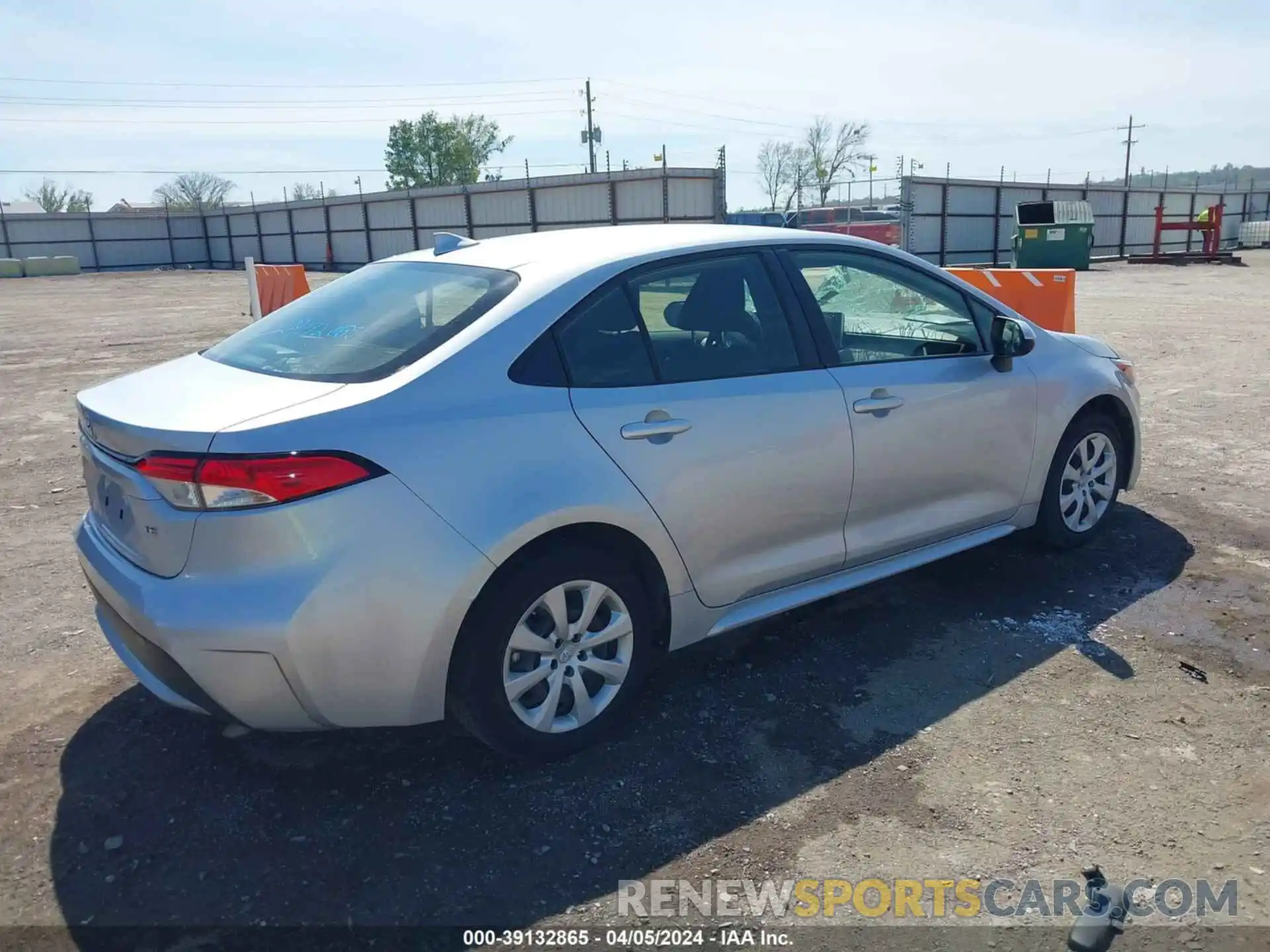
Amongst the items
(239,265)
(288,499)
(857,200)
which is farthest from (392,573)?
(239,265)

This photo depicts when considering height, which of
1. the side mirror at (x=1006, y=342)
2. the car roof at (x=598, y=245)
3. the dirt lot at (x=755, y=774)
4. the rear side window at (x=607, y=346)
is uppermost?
the car roof at (x=598, y=245)

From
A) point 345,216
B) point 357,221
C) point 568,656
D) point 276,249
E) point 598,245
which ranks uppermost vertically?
point 345,216

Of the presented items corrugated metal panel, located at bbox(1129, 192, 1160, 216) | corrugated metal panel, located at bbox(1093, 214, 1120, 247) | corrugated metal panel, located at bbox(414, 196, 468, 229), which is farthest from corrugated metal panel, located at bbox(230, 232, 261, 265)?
corrugated metal panel, located at bbox(1129, 192, 1160, 216)

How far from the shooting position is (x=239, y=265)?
161ft

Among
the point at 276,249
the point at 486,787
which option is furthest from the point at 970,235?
the point at 486,787

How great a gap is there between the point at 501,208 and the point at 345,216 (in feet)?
33.1

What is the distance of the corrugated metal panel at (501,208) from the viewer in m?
35.8

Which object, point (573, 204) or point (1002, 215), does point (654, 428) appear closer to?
point (573, 204)

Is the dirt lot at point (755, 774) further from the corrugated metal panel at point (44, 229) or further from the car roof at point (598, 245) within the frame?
the corrugated metal panel at point (44, 229)

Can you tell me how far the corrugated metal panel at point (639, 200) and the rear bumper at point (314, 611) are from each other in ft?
96.3

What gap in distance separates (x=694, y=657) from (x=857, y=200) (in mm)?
39260

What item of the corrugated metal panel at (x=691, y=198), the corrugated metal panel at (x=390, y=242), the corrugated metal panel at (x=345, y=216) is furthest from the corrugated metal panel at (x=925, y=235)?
the corrugated metal panel at (x=345, y=216)

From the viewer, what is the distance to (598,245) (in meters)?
3.60

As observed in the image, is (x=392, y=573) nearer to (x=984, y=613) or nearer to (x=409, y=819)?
(x=409, y=819)
